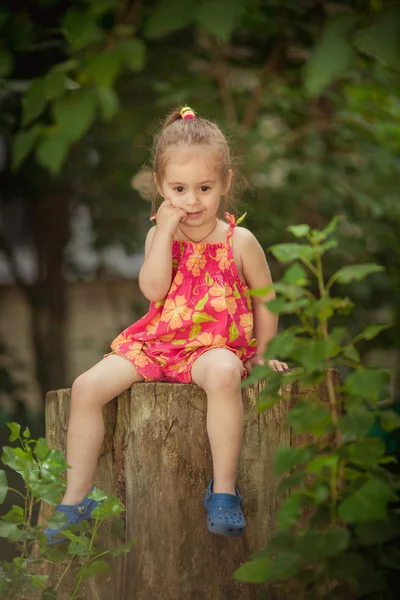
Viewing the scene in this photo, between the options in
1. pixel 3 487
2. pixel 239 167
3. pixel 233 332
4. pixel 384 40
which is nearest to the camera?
pixel 384 40

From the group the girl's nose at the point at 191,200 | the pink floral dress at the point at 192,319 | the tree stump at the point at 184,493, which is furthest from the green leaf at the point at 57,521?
the girl's nose at the point at 191,200

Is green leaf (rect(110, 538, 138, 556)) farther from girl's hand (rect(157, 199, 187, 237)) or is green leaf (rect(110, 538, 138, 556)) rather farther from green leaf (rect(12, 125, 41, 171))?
green leaf (rect(12, 125, 41, 171))

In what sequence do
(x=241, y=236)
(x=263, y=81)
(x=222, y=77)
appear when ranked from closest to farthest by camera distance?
1. (x=241, y=236)
2. (x=263, y=81)
3. (x=222, y=77)

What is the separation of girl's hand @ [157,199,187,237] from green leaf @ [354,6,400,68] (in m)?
1.37

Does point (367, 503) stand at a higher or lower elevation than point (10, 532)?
higher

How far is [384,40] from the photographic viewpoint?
1633 millimetres

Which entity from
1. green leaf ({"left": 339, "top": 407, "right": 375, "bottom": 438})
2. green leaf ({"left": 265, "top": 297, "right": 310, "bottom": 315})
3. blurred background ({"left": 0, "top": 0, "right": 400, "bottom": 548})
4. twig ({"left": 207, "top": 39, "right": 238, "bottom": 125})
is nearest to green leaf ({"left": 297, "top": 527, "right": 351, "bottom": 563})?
green leaf ({"left": 339, "top": 407, "right": 375, "bottom": 438})

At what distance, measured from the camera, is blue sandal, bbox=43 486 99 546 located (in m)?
2.81

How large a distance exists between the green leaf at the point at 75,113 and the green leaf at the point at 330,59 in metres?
0.45

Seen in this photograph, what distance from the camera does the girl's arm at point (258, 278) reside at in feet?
10.1

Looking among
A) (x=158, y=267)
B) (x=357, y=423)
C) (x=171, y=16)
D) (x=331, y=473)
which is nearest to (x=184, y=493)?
(x=158, y=267)

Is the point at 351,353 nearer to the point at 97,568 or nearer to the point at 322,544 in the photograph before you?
the point at 322,544

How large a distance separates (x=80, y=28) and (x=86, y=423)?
1406 mm

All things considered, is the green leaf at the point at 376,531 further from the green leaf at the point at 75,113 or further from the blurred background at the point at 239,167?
the blurred background at the point at 239,167
